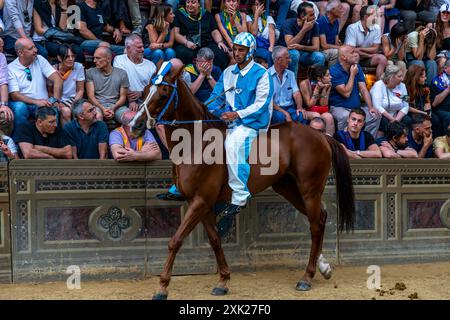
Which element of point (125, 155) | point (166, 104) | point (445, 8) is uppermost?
point (445, 8)

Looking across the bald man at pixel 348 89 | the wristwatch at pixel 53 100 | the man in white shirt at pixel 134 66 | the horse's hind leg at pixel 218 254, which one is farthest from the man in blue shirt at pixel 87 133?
the bald man at pixel 348 89

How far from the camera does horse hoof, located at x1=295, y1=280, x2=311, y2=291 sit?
7484 millimetres

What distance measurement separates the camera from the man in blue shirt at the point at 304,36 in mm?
10508

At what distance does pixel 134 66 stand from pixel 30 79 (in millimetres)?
1403

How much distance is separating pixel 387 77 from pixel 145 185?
4450mm

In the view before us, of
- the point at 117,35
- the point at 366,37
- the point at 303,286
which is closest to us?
the point at 303,286

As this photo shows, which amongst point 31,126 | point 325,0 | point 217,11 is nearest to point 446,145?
point 325,0

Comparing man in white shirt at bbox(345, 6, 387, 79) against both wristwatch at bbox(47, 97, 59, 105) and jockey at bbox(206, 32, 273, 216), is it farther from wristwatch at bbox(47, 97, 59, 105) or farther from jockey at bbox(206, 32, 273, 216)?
wristwatch at bbox(47, 97, 59, 105)

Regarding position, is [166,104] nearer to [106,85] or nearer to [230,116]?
[230,116]

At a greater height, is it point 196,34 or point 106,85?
point 196,34

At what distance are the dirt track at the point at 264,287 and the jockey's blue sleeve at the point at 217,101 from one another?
1978 mm

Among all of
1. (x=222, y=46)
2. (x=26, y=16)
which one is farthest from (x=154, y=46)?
(x=26, y=16)

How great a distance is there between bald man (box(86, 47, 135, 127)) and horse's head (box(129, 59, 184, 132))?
1899 millimetres

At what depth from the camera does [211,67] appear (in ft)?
30.6
